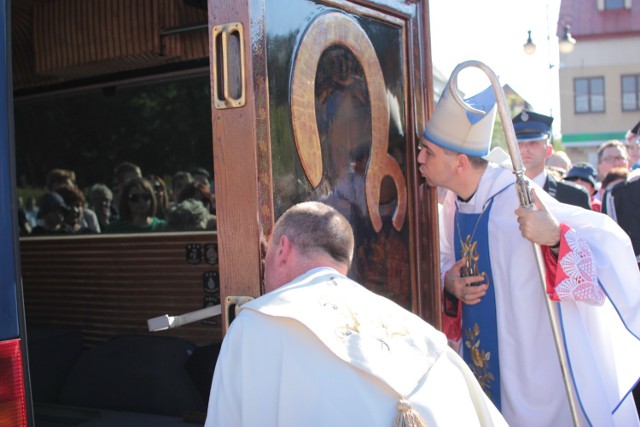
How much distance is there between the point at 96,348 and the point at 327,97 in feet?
8.80

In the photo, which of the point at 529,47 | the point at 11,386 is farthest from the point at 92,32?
the point at 529,47

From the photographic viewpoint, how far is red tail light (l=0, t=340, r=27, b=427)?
5.62ft

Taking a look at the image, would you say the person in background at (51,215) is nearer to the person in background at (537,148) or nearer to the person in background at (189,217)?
the person in background at (189,217)

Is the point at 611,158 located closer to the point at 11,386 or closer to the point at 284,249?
the point at 284,249

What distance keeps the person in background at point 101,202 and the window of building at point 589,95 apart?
102 feet

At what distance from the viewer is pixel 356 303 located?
1699 mm

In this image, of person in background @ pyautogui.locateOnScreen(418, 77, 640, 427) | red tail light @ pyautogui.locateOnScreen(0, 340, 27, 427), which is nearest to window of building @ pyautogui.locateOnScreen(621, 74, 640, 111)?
person in background @ pyautogui.locateOnScreen(418, 77, 640, 427)

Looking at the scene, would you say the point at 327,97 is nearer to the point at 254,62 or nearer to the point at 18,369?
the point at 254,62

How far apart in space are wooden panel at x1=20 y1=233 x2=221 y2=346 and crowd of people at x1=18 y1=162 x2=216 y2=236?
0.14 meters

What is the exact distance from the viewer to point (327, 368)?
1.57 meters

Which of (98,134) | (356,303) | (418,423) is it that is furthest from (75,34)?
(418,423)

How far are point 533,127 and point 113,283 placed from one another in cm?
275

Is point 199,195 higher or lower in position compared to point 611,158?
lower

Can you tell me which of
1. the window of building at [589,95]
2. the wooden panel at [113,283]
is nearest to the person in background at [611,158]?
the wooden panel at [113,283]
